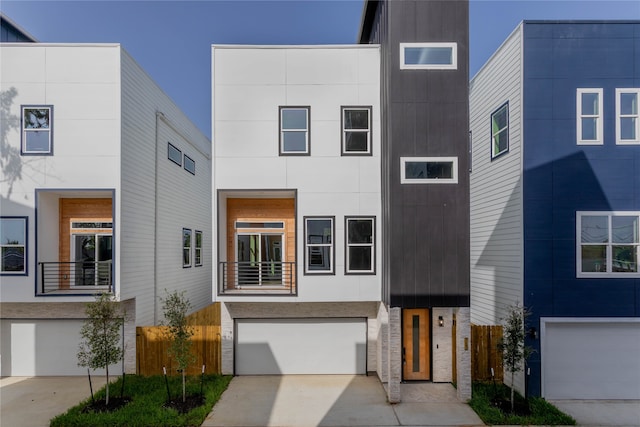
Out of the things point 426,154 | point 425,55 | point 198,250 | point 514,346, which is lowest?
point 514,346

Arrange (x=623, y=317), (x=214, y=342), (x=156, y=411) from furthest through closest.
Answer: (x=214, y=342) → (x=623, y=317) → (x=156, y=411)

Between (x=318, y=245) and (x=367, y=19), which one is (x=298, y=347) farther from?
(x=367, y=19)

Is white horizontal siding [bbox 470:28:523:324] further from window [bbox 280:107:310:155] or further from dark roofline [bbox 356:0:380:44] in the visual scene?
window [bbox 280:107:310:155]

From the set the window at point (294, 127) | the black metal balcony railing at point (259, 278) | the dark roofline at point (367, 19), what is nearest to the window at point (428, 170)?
the window at point (294, 127)

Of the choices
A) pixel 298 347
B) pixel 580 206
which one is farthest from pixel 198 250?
pixel 580 206

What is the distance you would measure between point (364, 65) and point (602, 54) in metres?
6.42

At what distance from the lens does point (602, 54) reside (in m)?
9.53

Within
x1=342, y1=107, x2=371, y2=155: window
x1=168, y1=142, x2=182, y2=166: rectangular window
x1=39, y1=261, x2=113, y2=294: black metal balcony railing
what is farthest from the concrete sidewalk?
x1=342, y1=107, x2=371, y2=155: window

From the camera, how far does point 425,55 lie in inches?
366

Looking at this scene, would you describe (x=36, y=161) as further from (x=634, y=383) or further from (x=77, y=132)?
(x=634, y=383)

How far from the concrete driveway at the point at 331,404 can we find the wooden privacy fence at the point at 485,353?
41.0 inches

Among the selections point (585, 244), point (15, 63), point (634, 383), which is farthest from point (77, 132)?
point (634, 383)

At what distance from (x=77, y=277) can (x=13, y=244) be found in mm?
1816

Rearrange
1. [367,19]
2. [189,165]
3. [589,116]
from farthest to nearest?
[189,165] → [367,19] → [589,116]
